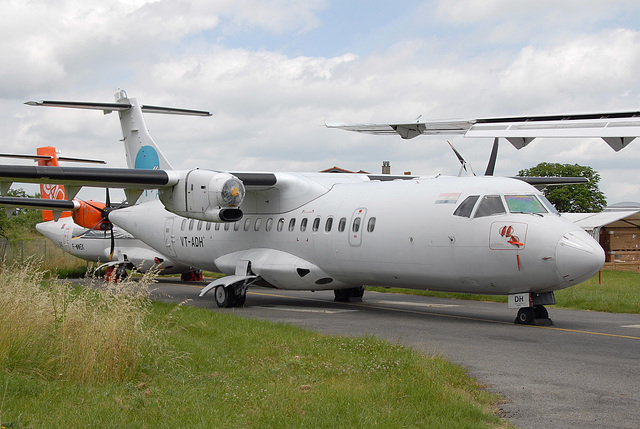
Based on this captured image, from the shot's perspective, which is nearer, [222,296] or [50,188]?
[222,296]

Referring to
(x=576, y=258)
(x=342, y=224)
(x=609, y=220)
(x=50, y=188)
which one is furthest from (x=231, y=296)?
(x=609, y=220)

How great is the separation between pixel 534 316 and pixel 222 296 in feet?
25.3

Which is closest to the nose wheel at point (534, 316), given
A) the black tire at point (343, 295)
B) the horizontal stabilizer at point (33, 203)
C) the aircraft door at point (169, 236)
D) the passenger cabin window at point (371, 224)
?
the passenger cabin window at point (371, 224)

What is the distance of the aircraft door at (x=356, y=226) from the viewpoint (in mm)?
15047

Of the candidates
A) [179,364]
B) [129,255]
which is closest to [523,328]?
[179,364]

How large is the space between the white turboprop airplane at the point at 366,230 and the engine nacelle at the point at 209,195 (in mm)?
24

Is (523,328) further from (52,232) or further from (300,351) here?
(52,232)

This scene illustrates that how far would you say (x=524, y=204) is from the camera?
12.9 m

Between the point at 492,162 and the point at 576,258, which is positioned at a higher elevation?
the point at 492,162

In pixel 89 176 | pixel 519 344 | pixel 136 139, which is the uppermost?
pixel 136 139

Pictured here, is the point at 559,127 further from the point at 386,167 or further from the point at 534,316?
the point at 386,167

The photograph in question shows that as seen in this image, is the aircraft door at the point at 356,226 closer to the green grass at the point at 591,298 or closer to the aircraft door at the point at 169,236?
the green grass at the point at 591,298

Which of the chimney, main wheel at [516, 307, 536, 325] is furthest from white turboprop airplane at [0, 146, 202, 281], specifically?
the chimney

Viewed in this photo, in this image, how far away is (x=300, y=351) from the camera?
377 inches
